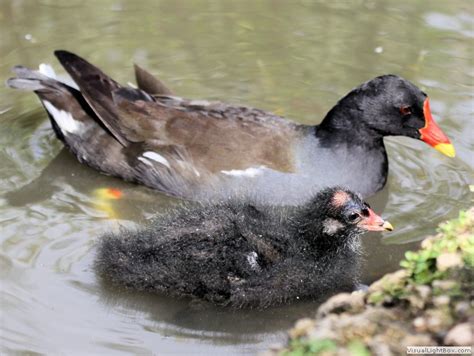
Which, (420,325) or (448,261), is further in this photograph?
(448,261)

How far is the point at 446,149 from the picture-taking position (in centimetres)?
610

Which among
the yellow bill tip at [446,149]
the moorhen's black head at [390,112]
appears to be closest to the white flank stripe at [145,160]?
the moorhen's black head at [390,112]

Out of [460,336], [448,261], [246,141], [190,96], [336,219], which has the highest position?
[460,336]

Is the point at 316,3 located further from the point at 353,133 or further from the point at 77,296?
the point at 77,296

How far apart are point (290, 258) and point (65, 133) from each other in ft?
8.02

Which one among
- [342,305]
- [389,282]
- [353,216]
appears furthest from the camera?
[353,216]

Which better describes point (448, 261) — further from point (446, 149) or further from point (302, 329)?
point (446, 149)

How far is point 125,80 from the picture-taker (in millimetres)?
7461

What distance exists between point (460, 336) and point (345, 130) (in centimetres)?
320

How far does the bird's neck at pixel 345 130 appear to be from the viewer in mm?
6187

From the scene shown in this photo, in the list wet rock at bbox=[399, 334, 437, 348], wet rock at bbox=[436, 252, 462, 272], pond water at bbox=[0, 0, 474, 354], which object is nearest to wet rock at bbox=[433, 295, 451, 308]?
wet rock at bbox=[399, 334, 437, 348]

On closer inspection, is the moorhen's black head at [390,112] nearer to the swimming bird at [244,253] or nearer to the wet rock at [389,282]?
the swimming bird at [244,253]

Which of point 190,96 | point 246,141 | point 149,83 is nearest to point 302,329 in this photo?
point 246,141

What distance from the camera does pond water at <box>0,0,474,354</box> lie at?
15.5ft
